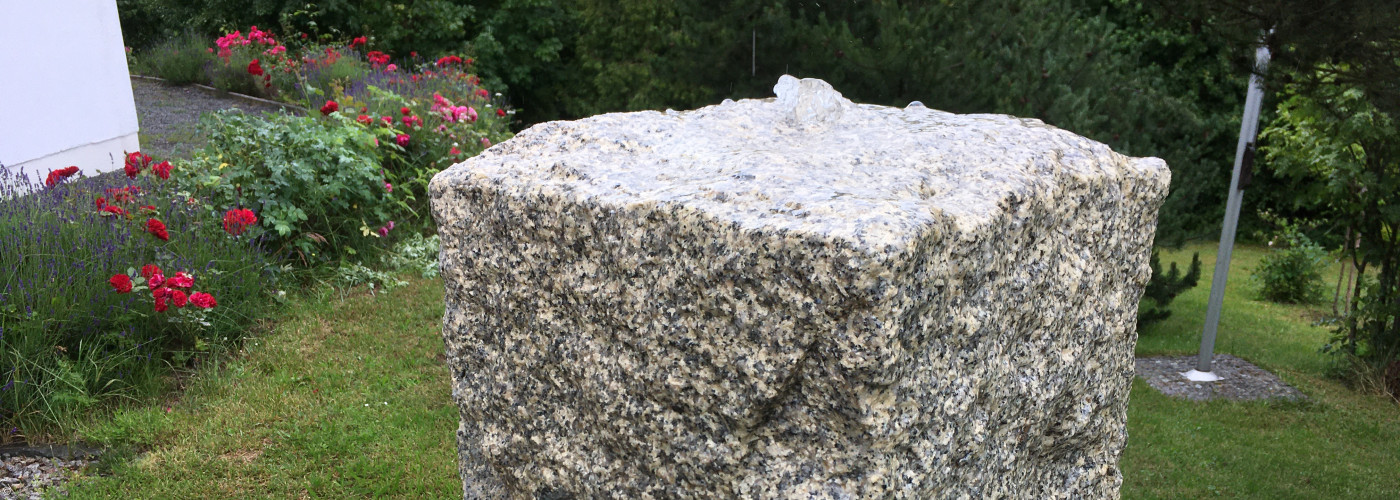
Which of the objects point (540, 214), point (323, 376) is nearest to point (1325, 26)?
point (540, 214)

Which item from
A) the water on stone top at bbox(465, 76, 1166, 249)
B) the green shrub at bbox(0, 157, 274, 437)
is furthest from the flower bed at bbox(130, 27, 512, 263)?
the water on stone top at bbox(465, 76, 1166, 249)

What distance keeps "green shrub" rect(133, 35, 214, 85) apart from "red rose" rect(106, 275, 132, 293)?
9973 millimetres

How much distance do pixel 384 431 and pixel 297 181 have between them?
220 centimetres

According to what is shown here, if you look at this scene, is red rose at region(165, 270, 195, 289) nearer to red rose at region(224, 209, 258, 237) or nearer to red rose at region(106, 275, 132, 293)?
red rose at region(106, 275, 132, 293)

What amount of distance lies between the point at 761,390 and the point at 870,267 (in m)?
0.33

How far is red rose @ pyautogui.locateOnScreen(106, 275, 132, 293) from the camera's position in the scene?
3.80 m

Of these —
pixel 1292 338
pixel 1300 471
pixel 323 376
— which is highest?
pixel 323 376

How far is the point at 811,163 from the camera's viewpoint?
1.98m

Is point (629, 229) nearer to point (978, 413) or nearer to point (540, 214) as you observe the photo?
point (540, 214)

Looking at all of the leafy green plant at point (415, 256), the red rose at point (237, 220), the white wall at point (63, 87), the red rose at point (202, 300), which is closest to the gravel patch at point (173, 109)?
the white wall at point (63, 87)

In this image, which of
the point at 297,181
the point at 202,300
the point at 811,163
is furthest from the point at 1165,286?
the point at 202,300

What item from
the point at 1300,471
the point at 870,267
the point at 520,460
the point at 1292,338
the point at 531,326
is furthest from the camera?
the point at 1292,338

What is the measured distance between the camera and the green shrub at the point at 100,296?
3.79 meters

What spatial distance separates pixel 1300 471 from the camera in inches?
183
